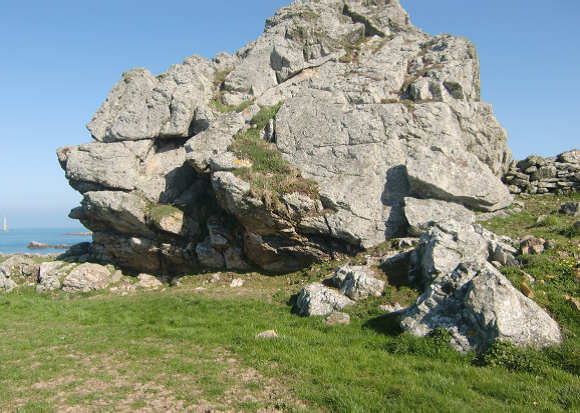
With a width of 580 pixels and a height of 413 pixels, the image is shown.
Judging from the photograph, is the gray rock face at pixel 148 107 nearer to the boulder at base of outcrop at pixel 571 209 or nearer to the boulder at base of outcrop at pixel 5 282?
the boulder at base of outcrop at pixel 5 282

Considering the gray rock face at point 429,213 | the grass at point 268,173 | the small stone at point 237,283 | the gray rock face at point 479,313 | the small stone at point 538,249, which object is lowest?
the small stone at point 237,283

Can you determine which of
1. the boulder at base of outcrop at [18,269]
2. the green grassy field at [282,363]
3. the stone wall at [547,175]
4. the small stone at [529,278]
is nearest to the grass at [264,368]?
the green grassy field at [282,363]

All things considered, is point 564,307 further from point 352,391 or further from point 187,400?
point 187,400

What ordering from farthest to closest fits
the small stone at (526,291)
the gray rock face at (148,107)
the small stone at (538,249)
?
the gray rock face at (148,107) → the small stone at (538,249) → the small stone at (526,291)

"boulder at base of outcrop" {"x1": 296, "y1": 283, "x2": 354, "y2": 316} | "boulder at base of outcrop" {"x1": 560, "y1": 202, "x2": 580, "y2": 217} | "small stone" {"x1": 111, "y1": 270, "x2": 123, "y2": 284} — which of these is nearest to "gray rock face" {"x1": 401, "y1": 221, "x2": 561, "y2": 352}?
"boulder at base of outcrop" {"x1": 296, "y1": 283, "x2": 354, "y2": 316}

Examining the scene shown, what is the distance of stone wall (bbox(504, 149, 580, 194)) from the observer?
23.3 meters

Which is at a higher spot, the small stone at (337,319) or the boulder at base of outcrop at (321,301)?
the boulder at base of outcrop at (321,301)

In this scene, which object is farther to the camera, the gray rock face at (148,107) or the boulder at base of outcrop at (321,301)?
the gray rock face at (148,107)

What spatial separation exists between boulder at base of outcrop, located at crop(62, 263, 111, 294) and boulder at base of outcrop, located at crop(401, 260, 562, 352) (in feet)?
58.7

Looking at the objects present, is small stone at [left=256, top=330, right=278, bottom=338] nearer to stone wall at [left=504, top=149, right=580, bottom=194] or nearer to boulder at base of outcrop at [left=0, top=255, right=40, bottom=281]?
boulder at base of outcrop at [left=0, top=255, right=40, bottom=281]

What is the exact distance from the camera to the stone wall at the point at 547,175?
23.3 meters

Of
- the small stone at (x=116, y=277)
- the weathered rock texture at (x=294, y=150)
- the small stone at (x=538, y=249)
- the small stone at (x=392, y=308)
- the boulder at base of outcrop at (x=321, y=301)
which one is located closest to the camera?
the small stone at (x=392, y=308)

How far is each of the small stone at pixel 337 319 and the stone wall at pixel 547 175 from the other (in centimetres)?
1828

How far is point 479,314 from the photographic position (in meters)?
8.76
